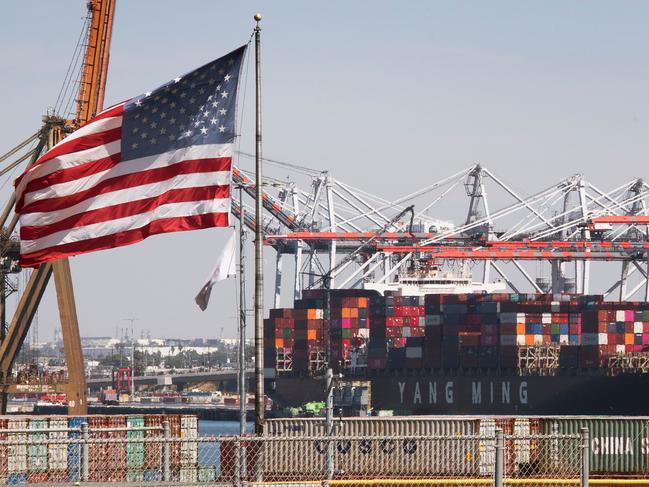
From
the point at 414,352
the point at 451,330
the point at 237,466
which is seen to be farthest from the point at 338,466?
the point at 414,352

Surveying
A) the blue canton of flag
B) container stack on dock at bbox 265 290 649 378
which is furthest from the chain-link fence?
container stack on dock at bbox 265 290 649 378

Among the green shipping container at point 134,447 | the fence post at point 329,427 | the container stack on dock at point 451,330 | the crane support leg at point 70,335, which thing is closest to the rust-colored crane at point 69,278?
the crane support leg at point 70,335

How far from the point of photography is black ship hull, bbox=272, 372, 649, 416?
360 ft

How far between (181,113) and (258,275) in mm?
2848

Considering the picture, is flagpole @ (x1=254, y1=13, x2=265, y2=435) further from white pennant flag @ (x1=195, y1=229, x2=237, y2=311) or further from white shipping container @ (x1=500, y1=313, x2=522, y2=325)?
white shipping container @ (x1=500, y1=313, x2=522, y2=325)

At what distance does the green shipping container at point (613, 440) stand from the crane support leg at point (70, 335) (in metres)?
46.0

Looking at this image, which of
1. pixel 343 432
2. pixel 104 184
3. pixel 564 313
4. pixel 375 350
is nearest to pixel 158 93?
pixel 104 184

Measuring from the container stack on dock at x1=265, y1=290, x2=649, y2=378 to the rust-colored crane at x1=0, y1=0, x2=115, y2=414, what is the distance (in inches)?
1102

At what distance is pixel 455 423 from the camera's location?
99.8 ft

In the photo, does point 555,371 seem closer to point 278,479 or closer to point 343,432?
point 343,432

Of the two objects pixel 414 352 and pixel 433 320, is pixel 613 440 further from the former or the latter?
pixel 414 352

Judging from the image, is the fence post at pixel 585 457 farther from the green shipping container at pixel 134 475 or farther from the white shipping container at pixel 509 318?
the white shipping container at pixel 509 318

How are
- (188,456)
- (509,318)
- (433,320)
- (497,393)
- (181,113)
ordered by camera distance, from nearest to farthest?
(181,113) < (188,456) < (509,318) < (433,320) < (497,393)

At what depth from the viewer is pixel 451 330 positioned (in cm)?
11775
